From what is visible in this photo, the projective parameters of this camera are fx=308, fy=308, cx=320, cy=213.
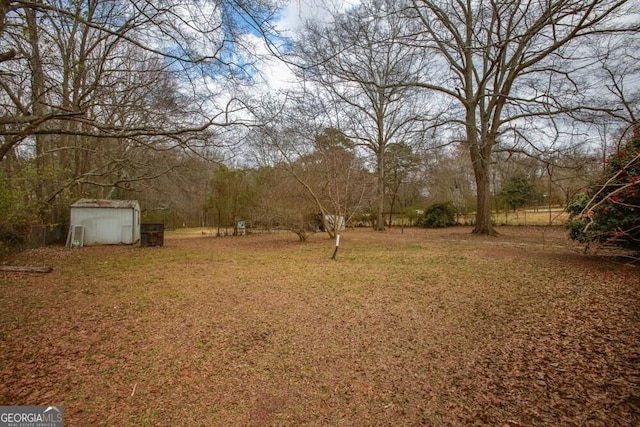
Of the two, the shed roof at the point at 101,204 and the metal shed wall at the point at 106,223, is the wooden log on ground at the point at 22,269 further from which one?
the shed roof at the point at 101,204

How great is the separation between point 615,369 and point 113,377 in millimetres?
4474

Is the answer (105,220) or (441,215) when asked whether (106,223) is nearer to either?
(105,220)

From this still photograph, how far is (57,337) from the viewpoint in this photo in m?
3.60

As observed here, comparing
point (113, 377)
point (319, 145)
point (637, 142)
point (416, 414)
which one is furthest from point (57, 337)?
point (319, 145)

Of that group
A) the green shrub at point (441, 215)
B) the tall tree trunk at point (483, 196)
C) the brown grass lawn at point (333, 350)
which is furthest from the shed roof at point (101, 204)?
the green shrub at point (441, 215)

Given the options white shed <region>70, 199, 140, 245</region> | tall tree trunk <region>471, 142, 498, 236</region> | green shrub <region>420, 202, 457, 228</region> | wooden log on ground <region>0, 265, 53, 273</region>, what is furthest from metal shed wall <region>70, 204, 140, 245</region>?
green shrub <region>420, 202, 457, 228</region>

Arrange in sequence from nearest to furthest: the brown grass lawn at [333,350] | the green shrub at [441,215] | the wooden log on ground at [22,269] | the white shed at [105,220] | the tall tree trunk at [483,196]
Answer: the brown grass lawn at [333,350], the wooden log on ground at [22,269], the white shed at [105,220], the tall tree trunk at [483,196], the green shrub at [441,215]

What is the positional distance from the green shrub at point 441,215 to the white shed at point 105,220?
18723 mm

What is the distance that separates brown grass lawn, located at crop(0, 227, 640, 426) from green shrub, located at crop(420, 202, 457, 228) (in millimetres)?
16189

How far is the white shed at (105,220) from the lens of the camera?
44.8 feet

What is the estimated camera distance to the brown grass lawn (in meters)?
2.41

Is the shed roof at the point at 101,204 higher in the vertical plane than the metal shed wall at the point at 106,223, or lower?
higher

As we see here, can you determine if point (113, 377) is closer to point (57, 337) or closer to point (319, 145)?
point (57, 337)

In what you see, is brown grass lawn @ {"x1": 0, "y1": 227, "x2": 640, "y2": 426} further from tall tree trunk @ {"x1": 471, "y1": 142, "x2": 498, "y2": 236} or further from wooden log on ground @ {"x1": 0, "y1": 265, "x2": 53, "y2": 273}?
tall tree trunk @ {"x1": 471, "y1": 142, "x2": 498, "y2": 236}
